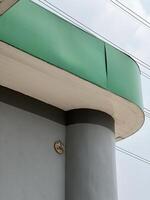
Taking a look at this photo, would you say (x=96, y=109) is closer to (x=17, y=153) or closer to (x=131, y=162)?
(x=17, y=153)

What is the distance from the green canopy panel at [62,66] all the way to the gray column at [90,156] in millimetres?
136

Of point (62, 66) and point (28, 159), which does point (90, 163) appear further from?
point (62, 66)

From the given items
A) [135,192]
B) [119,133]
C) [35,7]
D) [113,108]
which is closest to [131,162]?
[135,192]

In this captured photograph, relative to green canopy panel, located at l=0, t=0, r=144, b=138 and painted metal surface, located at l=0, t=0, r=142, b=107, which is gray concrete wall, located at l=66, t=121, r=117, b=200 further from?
painted metal surface, located at l=0, t=0, r=142, b=107

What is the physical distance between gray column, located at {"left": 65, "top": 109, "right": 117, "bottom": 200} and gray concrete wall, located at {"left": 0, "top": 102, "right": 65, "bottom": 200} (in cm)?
12

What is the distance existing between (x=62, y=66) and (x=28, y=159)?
3.11 ft

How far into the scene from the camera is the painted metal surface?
4586 millimetres

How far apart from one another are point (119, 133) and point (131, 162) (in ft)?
4.43

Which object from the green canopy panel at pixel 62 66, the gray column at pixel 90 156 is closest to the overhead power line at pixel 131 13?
the green canopy panel at pixel 62 66

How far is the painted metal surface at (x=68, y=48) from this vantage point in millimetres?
4586

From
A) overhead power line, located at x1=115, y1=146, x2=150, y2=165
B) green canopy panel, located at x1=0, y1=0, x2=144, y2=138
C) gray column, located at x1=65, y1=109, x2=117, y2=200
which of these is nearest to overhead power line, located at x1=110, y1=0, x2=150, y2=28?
overhead power line, located at x1=115, y1=146, x2=150, y2=165

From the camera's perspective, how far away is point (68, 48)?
498 centimetres

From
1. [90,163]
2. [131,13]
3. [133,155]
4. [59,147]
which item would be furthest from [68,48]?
[131,13]

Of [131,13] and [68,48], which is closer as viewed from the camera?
[68,48]
